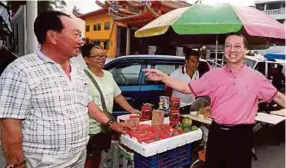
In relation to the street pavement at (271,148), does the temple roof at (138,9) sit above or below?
above

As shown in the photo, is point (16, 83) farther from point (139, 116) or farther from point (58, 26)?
point (139, 116)

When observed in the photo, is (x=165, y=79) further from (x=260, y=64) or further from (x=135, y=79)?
(x=260, y=64)

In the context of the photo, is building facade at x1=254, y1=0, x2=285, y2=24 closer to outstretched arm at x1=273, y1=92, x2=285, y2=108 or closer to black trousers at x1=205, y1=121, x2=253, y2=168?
outstretched arm at x1=273, y1=92, x2=285, y2=108

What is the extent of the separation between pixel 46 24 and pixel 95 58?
38.8 inches

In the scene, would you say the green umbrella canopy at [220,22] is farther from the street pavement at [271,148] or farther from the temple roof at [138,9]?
the temple roof at [138,9]

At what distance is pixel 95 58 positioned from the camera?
2.76 m

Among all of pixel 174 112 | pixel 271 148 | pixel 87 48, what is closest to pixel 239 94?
pixel 174 112

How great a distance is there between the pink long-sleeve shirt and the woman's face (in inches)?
45.1

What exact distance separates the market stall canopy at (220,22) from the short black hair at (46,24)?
1.80m

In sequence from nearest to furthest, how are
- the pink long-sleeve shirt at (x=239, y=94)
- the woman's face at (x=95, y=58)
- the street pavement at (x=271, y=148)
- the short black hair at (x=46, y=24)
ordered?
1. the short black hair at (x=46, y=24)
2. the pink long-sleeve shirt at (x=239, y=94)
3. the woman's face at (x=95, y=58)
4. the street pavement at (x=271, y=148)

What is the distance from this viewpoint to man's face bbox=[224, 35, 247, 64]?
8.13 feet

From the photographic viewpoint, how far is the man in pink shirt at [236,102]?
97.2 inches

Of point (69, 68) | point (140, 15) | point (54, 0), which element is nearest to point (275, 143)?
point (69, 68)

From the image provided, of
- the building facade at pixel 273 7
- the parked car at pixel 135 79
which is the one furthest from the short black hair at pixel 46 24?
the building facade at pixel 273 7
